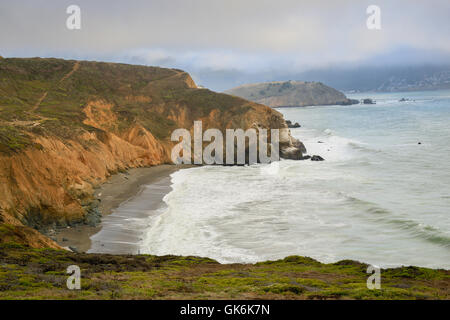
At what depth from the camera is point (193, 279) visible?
19.2m

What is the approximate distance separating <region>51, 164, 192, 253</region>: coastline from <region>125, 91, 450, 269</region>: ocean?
1.95 m

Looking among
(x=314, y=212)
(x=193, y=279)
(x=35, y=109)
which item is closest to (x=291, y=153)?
(x=314, y=212)

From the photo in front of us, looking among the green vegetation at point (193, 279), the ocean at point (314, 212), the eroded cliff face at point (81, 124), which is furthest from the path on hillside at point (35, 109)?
the green vegetation at point (193, 279)

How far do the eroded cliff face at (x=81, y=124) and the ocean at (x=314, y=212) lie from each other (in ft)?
24.4

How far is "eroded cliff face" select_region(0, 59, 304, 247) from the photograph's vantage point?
32219mm

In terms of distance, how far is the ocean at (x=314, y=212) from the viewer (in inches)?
1130

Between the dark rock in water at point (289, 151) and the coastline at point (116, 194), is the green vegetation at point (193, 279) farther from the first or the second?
the dark rock in water at point (289, 151)

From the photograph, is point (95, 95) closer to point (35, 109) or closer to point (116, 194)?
point (35, 109)

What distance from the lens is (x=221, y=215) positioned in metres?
37.4

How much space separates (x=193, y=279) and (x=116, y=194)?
2704 centimetres
